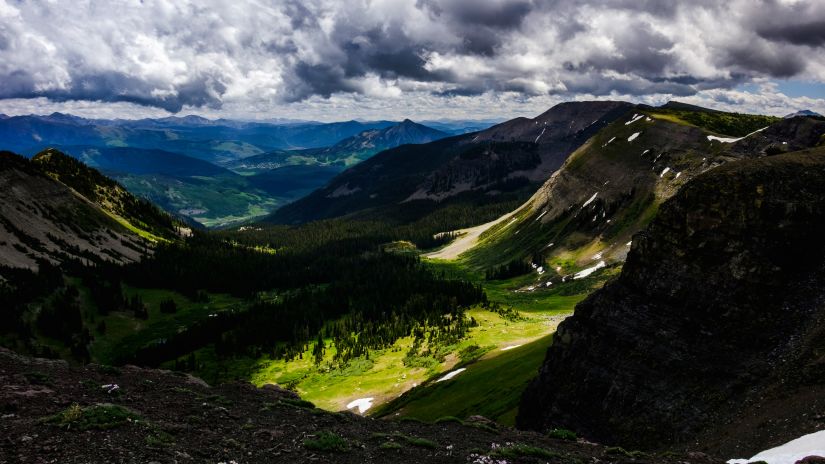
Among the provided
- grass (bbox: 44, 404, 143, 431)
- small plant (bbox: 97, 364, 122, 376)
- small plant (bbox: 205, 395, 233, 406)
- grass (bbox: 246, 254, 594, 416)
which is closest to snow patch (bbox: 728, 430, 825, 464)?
small plant (bbox: 205, 395, 233, 406)

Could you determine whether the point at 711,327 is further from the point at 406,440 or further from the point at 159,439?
the point at 159,439

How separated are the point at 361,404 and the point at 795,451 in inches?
3281

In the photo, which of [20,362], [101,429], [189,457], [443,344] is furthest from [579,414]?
[443,344]

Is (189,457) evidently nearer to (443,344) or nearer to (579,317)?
(579,317)

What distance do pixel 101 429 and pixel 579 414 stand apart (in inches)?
1448

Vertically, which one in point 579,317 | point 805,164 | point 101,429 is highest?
point 805,164

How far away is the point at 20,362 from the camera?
116ft

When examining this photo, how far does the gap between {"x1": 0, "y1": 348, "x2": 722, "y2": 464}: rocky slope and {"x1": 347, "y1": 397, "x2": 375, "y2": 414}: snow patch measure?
63.3 metres

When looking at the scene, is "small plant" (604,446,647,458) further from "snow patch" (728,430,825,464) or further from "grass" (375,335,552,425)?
"grass" (375,335,552,425)

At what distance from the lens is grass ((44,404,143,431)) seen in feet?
75.4

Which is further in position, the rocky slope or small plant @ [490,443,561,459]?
small plant @ [490,443,561,459]

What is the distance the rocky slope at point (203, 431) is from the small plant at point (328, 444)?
53 millimetres

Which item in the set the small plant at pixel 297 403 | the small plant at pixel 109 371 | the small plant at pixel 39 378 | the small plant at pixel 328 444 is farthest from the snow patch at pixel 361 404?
the small plant at pixel 328 444

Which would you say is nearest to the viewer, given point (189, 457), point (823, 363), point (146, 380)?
point (189, 457)
